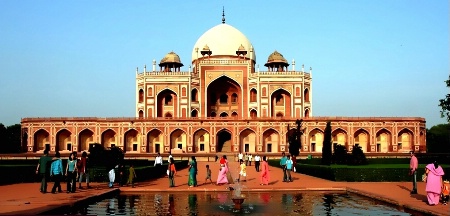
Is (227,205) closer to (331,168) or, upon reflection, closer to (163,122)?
(331,168)

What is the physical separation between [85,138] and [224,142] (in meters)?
12.0

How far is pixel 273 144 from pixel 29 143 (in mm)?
20155

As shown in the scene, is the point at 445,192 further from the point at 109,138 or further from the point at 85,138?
the point at 85,138

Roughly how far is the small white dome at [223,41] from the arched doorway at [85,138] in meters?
14.9

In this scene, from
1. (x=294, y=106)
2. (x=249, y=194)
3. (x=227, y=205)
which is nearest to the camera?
(x=227, y=205)

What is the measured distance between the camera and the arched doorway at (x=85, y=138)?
43.0 m

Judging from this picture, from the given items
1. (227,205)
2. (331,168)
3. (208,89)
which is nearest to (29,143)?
(208,89)

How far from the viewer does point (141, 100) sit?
4894 centimetres

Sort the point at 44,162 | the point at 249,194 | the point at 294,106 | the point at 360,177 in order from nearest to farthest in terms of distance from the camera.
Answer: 1. the point at 44,162
2. the point at 249,194
3. the point at 360,177
4. the point at 294,106

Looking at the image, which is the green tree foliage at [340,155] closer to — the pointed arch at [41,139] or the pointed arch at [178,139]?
the pointed arch at [178,139]

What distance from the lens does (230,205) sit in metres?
11.1

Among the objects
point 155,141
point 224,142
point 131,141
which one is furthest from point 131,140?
point 224,142

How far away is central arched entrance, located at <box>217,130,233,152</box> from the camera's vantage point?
4541 centimetres

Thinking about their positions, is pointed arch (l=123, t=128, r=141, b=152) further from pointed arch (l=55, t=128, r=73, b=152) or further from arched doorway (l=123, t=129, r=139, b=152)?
pointed arch (l=55, t=128, r=73, b=152)
